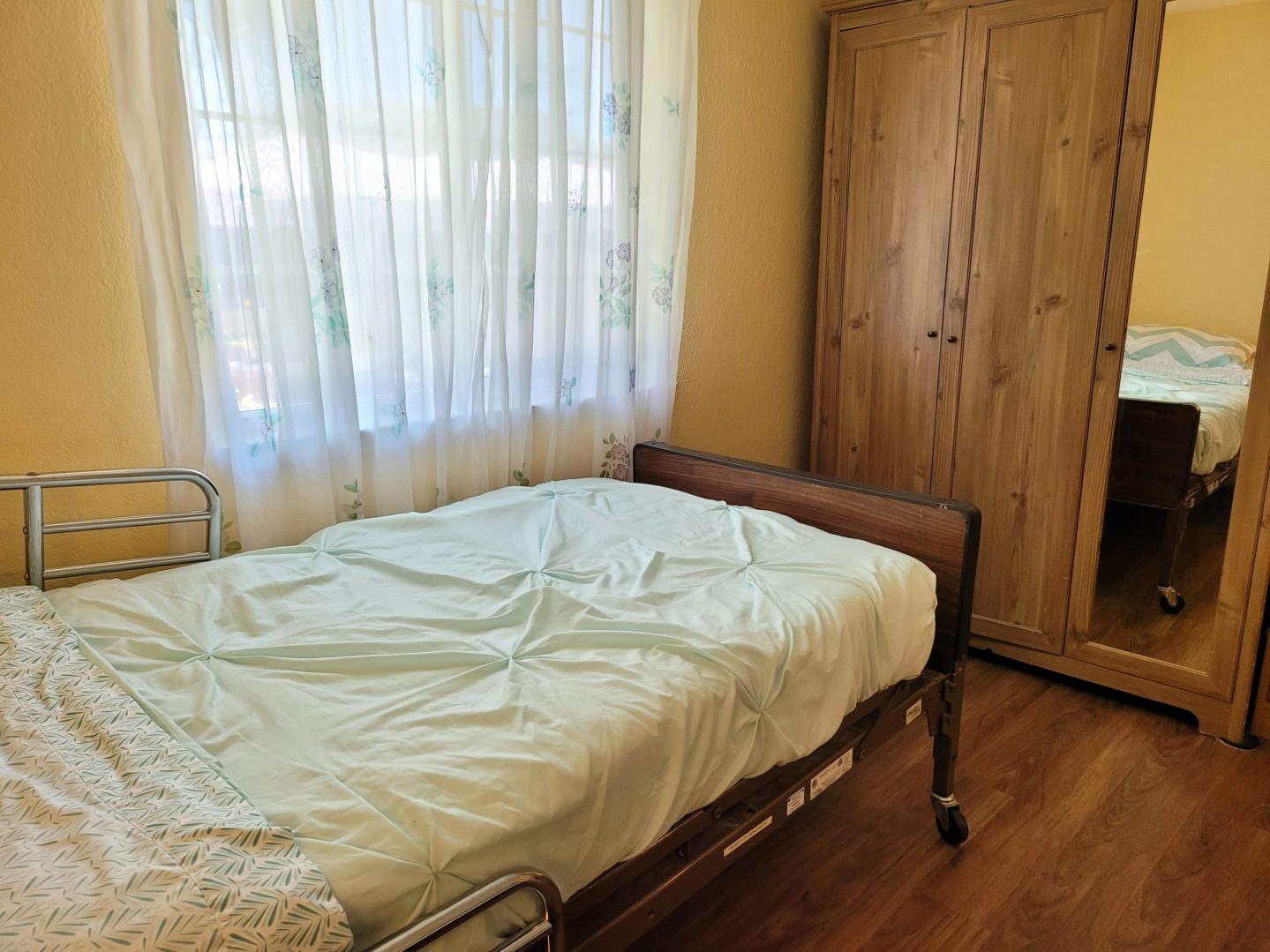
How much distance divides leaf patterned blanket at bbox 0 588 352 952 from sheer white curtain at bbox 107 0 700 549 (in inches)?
33.3

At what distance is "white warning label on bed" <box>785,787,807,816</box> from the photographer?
1.45 metres

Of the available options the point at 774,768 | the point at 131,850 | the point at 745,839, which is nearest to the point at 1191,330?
the point at 774,768

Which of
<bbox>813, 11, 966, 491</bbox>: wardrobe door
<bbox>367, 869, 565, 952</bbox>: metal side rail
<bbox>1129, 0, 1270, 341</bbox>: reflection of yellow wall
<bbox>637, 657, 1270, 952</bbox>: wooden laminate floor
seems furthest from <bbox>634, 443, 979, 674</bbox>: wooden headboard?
<bbox>367, 869, 565, 952</bbox>: metal side rail

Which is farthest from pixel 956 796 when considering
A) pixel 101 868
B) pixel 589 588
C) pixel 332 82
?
pixel 332 82

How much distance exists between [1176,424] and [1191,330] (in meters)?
0.25

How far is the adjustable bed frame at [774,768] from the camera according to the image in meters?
1.10

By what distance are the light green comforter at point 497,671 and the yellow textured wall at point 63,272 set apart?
1.06ft

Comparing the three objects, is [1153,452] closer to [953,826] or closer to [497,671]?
[953,826]

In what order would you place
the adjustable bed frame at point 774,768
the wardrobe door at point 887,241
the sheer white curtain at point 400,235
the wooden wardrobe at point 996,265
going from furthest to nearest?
the wardrobe door at point 887,241 < the wooden wardrobe at point 996,265 < the sheer white curtain at point 400,235 < the adjustable bed frame at point 774,768

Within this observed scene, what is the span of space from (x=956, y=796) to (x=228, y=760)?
170 cm

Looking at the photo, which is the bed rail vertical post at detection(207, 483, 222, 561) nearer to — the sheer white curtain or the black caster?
the sheer white curtain

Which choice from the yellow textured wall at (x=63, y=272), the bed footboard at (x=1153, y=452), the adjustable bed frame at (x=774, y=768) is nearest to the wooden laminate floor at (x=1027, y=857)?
the adjustable bed frame at (x=774, y=768)

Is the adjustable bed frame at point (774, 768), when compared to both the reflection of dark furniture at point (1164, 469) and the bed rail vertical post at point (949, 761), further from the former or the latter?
the reflection of dark furniture at point (1164, 469)

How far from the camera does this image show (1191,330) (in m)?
2.24
